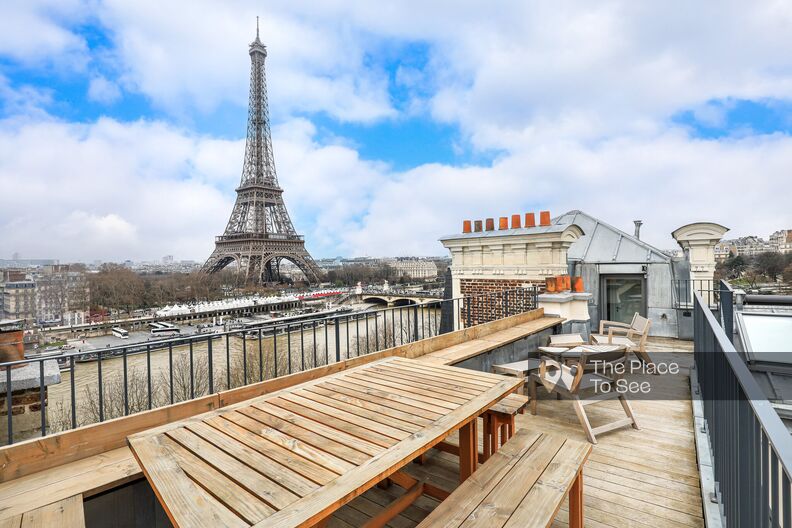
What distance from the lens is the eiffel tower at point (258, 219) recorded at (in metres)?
36.1

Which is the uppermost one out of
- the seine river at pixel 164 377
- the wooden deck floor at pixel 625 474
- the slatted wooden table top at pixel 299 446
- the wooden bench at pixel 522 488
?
the slatted wooden table top at pixel 299 446

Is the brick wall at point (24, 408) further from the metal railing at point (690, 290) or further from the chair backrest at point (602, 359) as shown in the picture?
the metal railing at point (690, 290)

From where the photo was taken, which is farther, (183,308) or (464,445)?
(183,308)

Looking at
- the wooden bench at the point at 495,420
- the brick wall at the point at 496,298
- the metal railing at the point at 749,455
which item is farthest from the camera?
the brick wall at the point at 496,298

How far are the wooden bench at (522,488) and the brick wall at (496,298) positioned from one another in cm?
337

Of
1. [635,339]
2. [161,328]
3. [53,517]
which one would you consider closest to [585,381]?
[635,339]

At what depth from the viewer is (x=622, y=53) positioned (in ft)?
36.0

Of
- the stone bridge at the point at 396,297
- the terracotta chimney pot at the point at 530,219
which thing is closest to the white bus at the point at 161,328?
the stone bridge at the point at 396,297

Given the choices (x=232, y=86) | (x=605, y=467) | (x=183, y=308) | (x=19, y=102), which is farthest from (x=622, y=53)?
(x=232, y=86)

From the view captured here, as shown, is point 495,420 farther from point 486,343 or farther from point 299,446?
point 486,343

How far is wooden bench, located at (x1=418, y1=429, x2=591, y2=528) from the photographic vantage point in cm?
152

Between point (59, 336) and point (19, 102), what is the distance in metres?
20.7

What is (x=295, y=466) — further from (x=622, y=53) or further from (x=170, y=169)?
(x=170, y=169)

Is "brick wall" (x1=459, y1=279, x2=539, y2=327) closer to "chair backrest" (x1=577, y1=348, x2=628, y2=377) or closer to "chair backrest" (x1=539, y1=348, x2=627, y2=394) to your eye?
"chair backrest" (x1=539, y1=348, x2=627, y2=394)
